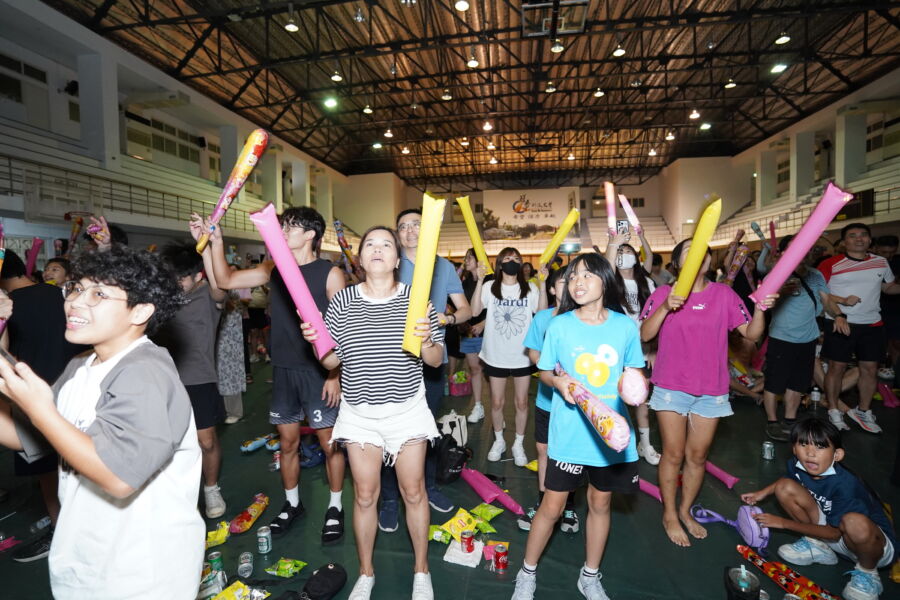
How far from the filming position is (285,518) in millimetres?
2867

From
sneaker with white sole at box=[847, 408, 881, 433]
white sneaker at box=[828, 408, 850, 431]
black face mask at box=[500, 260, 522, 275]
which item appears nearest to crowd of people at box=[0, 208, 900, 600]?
black face mask at box=[500, 260, 522, 275]

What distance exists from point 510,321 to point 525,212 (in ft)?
66.4

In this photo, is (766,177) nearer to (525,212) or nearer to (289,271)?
(525,212)

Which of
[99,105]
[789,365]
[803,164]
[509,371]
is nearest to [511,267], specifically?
[509,371]

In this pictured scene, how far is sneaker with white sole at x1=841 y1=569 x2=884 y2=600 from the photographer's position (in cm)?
216

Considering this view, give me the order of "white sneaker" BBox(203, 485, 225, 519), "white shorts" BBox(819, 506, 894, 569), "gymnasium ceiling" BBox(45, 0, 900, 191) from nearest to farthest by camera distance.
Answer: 1. "white shorts" BBox(819, 506, 894, 569)
2. "white sneaker" BBox(203, 485, 225, 519)
3. "gymnasium ceiling" BBox(45, 0, 900, 191)

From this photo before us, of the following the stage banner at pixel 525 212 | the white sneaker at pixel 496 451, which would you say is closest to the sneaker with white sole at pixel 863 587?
the white sneaker at pixel 496 451

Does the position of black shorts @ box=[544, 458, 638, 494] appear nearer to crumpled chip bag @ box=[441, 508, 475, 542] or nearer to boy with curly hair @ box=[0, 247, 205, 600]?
crumpled chip bag @ box=[441, 508, 475, 542]

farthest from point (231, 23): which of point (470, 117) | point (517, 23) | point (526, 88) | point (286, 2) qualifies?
point (526, 88)

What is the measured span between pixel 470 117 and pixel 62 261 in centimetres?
1467

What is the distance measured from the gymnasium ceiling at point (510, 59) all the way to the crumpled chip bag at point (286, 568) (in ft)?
28.9

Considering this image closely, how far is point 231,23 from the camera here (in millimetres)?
10906

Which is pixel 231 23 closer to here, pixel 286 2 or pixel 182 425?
pixel 286 2

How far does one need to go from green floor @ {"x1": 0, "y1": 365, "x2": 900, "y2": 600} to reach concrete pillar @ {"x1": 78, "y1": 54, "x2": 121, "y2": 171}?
9.40 meters
